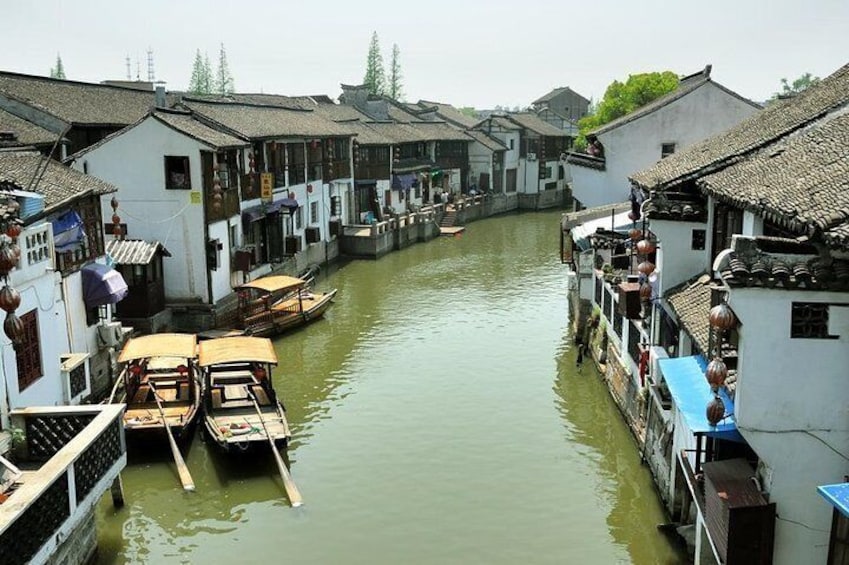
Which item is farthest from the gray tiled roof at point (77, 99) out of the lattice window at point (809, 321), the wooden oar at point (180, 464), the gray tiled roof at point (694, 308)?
the lattice window at point (809, 321)

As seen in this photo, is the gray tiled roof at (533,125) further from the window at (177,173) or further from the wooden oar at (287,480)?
the wooden oar at (287,480)

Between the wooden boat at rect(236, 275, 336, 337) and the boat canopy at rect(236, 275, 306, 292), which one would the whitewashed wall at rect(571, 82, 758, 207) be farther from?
the boat canopy at rect(236, 275, 306, 292)

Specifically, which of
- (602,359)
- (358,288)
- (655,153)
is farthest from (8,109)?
(655,153)

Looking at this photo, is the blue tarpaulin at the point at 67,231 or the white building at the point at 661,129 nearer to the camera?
the blue tarpaulin at the point at 67,231

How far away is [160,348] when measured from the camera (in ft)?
65.2

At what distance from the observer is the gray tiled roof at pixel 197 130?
28484 millimetres

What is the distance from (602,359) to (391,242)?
85.0ft

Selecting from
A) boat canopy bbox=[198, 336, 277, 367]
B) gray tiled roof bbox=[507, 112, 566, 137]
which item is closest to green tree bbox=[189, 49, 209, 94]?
gray tiled roof bbox=[507, 112, 566, 137]

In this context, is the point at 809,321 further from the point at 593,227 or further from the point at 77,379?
the point at 593,227

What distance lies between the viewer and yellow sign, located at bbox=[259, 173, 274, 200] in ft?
116

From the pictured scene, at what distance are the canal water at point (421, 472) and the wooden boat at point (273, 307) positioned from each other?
0.68m

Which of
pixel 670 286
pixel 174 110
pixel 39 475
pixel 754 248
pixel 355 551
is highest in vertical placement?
pixel 174 110

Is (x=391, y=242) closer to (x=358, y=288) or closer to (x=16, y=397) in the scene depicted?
(x=358, y=288)

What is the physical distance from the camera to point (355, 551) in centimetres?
1515
